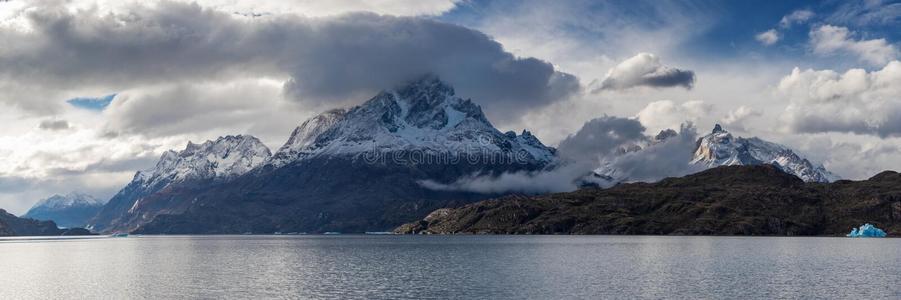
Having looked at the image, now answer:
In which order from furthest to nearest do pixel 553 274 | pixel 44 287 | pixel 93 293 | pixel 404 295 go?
pixel 553 274
pixel 44 287
pixel 93 293
pixel 404 295

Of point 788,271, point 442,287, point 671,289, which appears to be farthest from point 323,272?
point 788,271

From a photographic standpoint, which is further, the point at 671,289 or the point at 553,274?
the point at 553,274

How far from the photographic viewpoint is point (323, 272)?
186000 millimetres

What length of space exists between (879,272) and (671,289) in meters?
67.7

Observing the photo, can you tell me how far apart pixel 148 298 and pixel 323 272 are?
187 ft

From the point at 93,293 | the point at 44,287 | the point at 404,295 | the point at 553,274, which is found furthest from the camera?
the point at 553,274

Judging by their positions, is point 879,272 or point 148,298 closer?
point 148,298

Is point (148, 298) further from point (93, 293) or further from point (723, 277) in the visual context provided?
point (723, 277)

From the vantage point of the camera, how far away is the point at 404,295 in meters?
133

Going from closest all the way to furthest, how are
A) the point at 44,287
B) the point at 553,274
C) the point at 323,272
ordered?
the point at 44,287 < the point at 553,274 < the point at 323,272

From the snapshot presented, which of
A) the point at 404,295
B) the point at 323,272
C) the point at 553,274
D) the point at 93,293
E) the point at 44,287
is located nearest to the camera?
the point at 404,295

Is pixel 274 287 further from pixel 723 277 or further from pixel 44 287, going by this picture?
pixel 723 277

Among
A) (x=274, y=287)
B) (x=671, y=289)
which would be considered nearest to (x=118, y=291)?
(x=274, y=287)

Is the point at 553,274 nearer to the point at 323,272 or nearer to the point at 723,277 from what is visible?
the point at 723,277
